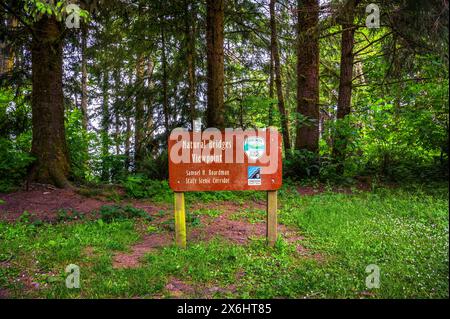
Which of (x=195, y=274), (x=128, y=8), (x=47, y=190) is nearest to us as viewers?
(x=195, y=274)

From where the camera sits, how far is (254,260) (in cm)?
459

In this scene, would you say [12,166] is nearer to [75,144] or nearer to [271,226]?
[75,144]

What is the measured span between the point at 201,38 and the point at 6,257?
888 centimetres

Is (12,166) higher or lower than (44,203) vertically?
higher

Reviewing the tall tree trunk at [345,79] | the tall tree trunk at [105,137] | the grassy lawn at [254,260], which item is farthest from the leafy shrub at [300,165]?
the tall tree trunk at [105,137]

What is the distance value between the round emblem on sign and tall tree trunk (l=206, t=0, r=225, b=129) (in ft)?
14.3

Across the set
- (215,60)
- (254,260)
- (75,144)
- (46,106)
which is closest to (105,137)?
(75,144)

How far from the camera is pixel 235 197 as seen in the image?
8562 mm
